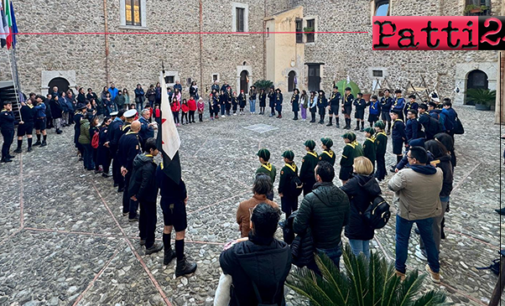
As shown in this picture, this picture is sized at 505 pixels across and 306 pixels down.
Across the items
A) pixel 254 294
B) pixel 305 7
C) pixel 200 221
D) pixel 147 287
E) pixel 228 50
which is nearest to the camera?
pixel 254 294

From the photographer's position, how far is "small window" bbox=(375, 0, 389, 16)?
21.7 metres

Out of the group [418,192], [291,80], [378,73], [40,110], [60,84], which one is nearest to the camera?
[418,192]

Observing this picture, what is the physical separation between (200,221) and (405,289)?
4.33 meters

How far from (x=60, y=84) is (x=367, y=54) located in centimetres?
1800

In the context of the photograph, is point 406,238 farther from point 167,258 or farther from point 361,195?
point 167,258

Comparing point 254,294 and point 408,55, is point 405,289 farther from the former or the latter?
point 408,55

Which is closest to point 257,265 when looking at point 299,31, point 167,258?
point 167,258

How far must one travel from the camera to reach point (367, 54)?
22703 mm

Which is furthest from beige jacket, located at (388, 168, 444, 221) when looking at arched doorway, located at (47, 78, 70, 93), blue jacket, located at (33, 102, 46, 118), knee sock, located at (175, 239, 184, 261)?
arched doorway, located at (47, 78, 70, 93)

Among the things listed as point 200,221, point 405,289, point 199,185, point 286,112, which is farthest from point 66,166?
point 286,112

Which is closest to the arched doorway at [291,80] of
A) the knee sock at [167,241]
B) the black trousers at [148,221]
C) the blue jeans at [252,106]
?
the blue jeans at [252,106]

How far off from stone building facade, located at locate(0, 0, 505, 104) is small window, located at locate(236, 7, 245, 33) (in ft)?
0.23

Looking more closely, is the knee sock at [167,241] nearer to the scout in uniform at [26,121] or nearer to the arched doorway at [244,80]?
the scout in uniform at [26,121]

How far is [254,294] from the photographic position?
2562 mm
